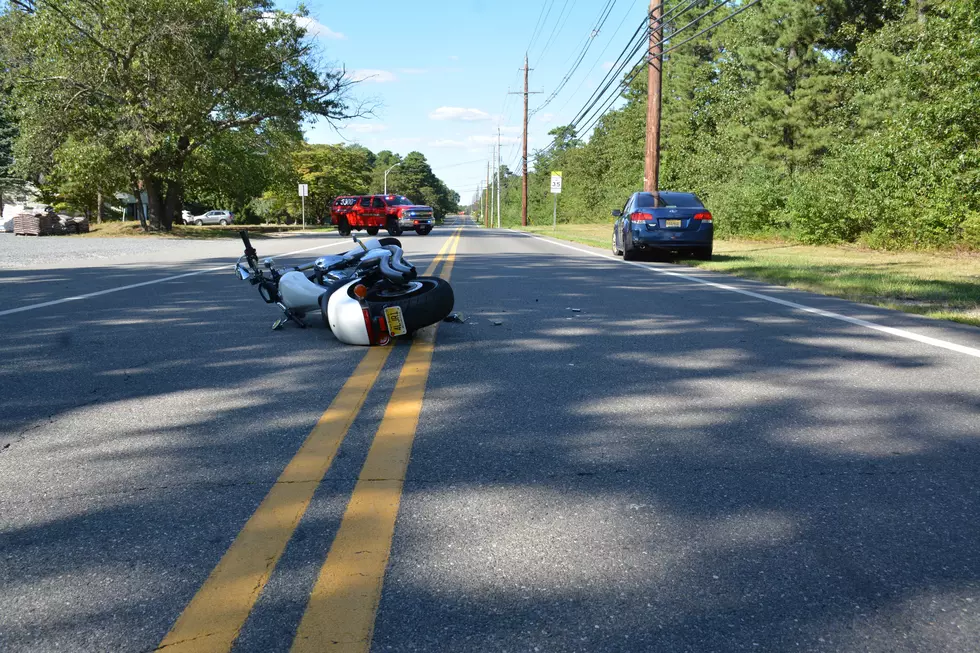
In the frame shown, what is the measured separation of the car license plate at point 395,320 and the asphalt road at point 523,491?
17 cm

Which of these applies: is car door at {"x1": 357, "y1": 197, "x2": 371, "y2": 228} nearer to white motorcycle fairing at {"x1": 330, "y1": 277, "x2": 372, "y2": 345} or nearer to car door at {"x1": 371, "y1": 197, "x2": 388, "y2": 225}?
car door at {"x1": 371, "y1": 197, "x2": 388, "y2": 225}

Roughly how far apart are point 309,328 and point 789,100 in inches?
1083

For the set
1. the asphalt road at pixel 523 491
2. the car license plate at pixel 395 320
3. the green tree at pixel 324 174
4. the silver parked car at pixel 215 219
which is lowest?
the silver parked car at pixel 215 219

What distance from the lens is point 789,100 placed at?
30594 millimetres

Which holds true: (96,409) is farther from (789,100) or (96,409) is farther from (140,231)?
(140,231)

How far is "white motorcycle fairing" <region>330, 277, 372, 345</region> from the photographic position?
6.65 m

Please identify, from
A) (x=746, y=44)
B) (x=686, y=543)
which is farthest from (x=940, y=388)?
(x=746, y=44)

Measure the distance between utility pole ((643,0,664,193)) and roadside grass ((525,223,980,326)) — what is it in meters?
3.93

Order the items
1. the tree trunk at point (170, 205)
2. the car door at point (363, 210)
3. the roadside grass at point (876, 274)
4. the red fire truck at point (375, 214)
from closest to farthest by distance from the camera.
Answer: the roadside grass at point (876, 274) → the tree trunk at point (170, 205) → the red fire truck at point (375, 214) → the car door at point (363, 210)

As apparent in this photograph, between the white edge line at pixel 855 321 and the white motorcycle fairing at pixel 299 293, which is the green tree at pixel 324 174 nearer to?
the white edge line at pixel 855 321

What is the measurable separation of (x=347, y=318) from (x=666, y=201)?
1199 cm

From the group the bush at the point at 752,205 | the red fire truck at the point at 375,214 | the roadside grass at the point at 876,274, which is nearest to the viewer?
the roadside grass at the point at 876,274

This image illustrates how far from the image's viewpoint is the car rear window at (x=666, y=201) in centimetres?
1717

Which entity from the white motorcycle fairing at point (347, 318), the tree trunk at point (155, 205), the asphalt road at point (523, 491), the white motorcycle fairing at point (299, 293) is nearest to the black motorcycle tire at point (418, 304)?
the white motorcycle fairing at point (347, 318)
